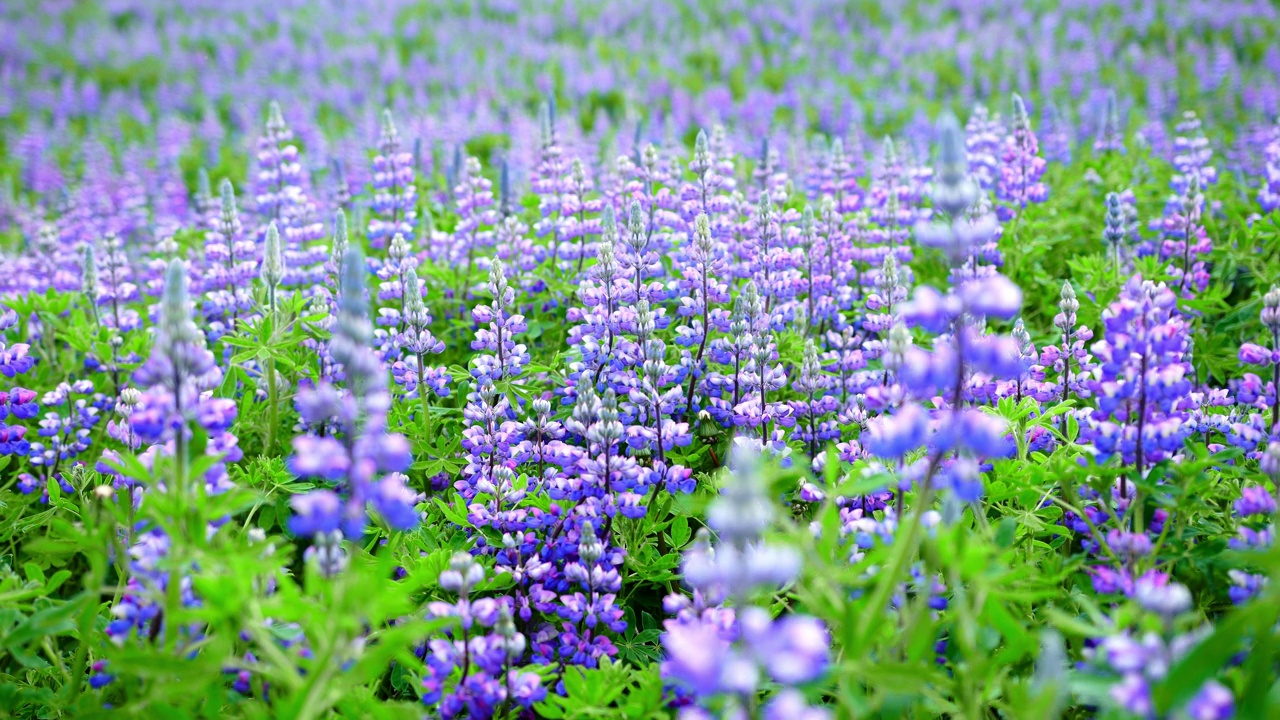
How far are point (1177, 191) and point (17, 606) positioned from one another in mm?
5342

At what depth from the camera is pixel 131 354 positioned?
3.89 m

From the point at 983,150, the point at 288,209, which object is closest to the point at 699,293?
the point at 288,209

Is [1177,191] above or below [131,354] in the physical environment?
above

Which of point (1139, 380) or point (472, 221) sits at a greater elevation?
point (472, 221)

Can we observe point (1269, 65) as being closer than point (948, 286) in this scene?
No

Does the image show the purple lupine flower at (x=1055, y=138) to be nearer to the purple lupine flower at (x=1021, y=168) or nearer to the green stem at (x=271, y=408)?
the purple lupine flower at (x=1021, y=168)

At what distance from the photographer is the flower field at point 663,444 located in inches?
69.9

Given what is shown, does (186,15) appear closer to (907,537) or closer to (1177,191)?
(1177,191)

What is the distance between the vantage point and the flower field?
5.82 feet

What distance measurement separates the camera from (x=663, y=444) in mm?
3020

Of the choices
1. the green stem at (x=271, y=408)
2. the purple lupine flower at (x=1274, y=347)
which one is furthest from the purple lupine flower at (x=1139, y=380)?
the green stem at (x=271, y=408)

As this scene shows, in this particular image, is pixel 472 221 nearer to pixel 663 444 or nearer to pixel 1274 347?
pixel 663 444

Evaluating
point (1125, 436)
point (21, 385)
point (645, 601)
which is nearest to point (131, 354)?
point (21, 385)

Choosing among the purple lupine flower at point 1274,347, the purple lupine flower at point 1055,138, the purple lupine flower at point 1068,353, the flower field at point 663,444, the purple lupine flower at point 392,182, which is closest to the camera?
the flower field at point 663,444
